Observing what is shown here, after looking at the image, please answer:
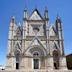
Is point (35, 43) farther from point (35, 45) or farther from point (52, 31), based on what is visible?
point (52, 31)

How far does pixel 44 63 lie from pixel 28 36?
6.87 m

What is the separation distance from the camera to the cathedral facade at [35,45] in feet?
94.2

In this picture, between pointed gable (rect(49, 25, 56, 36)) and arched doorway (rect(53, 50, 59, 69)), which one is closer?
arched doorway (rect(53, 50, 59, 69))

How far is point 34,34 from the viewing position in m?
31.0

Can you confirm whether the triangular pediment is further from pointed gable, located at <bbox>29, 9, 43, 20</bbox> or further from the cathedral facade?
pointed gable, located at <bbox>29, 9, 43, 20</bbox>

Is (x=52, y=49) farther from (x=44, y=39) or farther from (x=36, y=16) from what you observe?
(x=36, y=16)

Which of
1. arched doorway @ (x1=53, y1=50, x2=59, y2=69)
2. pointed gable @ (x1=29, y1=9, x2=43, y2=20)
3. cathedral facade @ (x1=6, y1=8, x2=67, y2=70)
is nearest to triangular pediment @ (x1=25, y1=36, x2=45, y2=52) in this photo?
cathedral facade @ (x1=6, y1=8, x2=67, y2=70)

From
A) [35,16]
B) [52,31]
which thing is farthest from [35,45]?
[35,16]

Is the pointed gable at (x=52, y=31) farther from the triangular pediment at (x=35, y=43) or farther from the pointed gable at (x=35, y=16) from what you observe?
the pointed gable at (x=35, y=16)

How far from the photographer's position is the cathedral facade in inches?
1130

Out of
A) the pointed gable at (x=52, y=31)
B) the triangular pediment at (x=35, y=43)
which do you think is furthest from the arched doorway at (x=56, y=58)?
the pointed gable at (x=52, y=31)

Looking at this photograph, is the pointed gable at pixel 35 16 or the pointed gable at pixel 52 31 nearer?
the pointed gable at pixel 52 31

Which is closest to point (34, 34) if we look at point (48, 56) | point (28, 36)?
point (28, 36)

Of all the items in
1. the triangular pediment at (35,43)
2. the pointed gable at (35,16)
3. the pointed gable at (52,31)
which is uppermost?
the pointed gable at (35,16)
